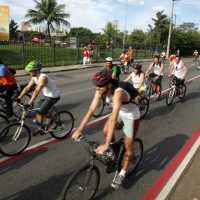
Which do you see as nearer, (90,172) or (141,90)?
(90,172)

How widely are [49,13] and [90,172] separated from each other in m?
47.1

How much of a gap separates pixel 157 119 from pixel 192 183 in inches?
167

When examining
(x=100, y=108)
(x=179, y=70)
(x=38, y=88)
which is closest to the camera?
(x=38, y=88)

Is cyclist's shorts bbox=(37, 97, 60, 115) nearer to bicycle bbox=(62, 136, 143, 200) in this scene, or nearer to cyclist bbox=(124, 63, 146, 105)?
bicycle bbox=(62, 136, 143, 200)

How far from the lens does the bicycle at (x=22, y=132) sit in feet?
18.5

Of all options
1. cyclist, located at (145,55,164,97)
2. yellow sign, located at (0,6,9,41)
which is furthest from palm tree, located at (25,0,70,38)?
cyclist, located at (145,55,164,97)

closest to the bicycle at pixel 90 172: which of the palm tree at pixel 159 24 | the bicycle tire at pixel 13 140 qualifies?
the bicycle tire at pixel 13 140

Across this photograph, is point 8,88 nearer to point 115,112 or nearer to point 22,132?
point 22,132

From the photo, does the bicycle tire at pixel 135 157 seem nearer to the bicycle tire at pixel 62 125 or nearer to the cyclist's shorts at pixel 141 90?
the bicycle tire at pixel 62 125

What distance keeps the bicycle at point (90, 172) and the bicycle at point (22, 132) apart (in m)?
2.08

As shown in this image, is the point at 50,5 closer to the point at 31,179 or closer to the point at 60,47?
the point at 60,47

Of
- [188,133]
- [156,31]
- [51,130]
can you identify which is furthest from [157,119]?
[156,31]

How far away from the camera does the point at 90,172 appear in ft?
13.1

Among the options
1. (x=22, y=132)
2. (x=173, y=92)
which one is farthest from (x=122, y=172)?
(x=173, y=92)
